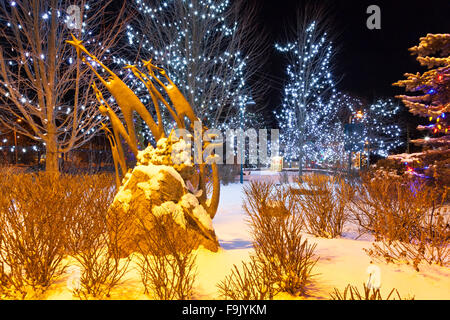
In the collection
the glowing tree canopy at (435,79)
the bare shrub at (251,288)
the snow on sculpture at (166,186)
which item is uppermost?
the glowing tree canopy at (435,79)

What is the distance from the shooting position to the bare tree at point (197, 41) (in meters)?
11.6

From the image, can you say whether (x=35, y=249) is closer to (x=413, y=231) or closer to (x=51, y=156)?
(x=413, y=231)

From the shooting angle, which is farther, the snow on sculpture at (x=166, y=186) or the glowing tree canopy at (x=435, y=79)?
the glowing tree canopy at (x=435, y=79)

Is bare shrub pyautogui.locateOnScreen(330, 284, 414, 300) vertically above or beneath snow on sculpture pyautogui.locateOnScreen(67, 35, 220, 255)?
beneath

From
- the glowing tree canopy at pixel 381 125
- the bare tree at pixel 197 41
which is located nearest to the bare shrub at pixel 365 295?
→ the bare tree at pixel 197 41

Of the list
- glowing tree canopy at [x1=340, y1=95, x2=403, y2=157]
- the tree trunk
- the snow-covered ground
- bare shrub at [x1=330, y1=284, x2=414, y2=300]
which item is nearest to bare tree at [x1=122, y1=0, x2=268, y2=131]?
the tree trunk

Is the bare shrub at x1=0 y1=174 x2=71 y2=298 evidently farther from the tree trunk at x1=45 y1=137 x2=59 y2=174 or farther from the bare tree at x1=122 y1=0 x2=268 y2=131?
the bare tree at x1=122 y1=0 x2=268 y2=131

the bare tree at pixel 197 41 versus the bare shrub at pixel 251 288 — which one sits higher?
the bare tree at pixel 197 41

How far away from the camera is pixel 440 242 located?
367 cm

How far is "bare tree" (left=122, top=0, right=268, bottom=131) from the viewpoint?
11.6 metres

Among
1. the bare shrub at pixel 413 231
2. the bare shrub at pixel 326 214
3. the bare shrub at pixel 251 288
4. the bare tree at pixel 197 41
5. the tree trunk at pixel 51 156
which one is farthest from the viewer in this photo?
the bare tree at pixel 197 41

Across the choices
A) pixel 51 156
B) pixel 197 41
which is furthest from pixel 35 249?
pixel 197 41

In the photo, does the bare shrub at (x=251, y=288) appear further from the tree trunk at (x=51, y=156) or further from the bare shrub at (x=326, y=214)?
the tree trunk at (x=51, y=156)
